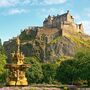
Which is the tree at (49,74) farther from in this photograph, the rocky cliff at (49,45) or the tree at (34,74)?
the rocky cliff at (49,45)

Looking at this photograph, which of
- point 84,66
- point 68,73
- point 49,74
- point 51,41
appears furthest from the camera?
point 51,41

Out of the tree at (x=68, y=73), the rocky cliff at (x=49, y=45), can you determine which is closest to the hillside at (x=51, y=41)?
the rocky cliff at (x=49, y=45)

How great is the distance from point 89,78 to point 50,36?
94039 millimetres

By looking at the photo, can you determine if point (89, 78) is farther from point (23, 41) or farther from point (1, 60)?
point (23, 41)

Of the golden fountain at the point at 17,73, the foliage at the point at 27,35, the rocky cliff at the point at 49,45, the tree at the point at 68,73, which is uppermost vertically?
the foliage at the point at 27,35

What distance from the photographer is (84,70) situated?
299 ft

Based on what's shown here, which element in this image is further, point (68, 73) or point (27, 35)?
point (27, 35)

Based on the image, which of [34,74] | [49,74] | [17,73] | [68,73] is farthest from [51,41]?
[17,73]

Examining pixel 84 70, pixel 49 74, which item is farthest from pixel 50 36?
pixel 84 70

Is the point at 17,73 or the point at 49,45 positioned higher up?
the point at 49,45

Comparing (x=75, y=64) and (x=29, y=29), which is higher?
(x=29, y=29)

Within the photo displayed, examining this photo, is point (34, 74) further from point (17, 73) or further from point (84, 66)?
point (17, 73)

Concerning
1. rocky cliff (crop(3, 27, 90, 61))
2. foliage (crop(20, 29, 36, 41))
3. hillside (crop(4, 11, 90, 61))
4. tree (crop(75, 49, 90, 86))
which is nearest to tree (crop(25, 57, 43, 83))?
tree (crop(75, 49, 90, 86))

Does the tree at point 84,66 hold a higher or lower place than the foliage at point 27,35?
lower
